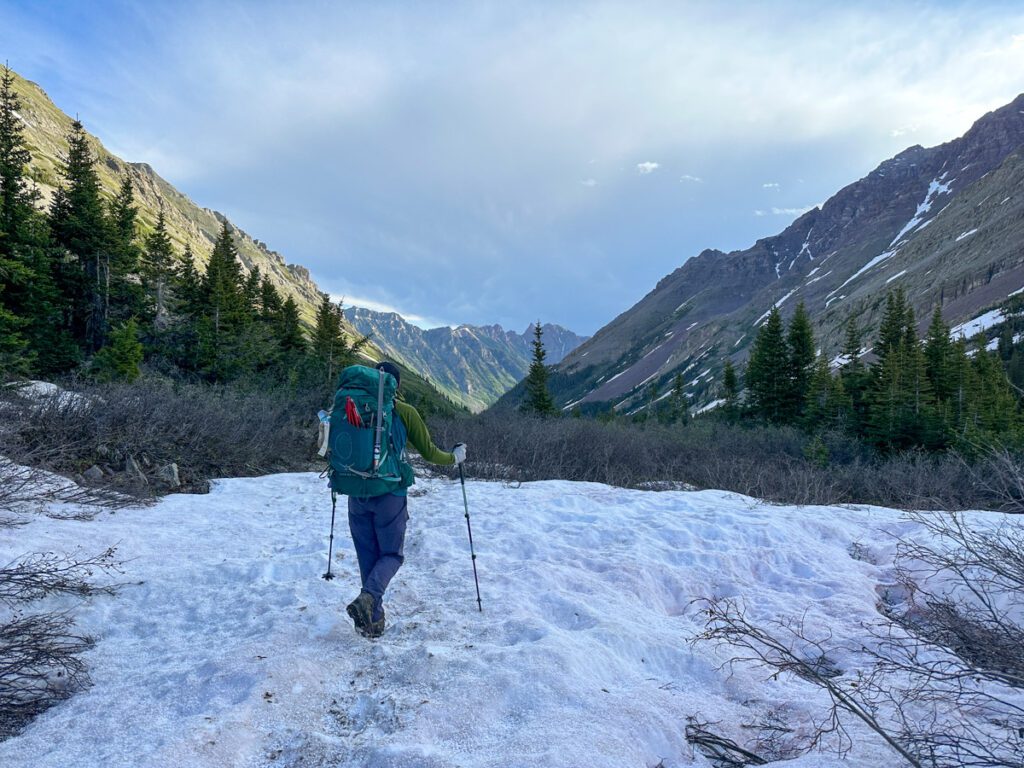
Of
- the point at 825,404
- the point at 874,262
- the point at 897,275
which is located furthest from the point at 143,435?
the point at 874,262

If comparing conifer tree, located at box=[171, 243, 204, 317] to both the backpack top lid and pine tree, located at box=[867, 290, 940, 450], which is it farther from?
pine tree, located at box=[867, 290, 940, 450]

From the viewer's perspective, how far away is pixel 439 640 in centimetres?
419

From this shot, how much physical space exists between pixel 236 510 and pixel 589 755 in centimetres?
682

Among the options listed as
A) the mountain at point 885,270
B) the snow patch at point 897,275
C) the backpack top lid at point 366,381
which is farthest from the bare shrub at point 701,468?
the snow patch at point 897,275

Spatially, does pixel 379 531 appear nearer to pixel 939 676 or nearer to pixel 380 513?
pixel 380 513

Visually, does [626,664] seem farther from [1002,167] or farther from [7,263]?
[1002,167]

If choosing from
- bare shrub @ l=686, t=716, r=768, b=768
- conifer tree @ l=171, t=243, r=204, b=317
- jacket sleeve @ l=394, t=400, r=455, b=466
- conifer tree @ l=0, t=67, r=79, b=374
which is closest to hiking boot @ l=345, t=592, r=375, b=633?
jacket sleeve @ l=394, t=400, r=455, b=466

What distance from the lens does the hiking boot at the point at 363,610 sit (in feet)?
13.3

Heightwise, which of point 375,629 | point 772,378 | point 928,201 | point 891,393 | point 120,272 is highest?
point 928,201

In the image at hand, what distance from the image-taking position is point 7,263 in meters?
17.0

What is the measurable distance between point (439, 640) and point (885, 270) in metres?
127

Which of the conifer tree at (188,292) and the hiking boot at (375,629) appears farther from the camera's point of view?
the conifer tree at (188,292)

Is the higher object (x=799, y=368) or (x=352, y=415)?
(x=799, y=368)

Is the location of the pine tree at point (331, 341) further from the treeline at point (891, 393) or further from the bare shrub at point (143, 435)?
A: the treeline at point (891, 393)
